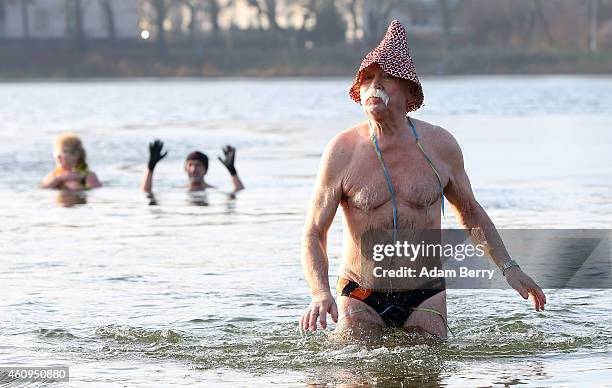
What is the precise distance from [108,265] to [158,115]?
29.4 m

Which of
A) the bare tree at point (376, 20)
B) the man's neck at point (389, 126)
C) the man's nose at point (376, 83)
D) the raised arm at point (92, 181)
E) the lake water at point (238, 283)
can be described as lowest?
the lake water at point (238, 283)

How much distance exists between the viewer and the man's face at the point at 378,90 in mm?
6895

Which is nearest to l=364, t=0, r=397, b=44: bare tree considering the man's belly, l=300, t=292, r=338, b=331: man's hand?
the man's belly

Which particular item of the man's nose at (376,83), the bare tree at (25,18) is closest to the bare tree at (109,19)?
the bare tree at (25,18)

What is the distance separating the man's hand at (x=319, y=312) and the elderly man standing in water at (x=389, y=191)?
0.92 feet

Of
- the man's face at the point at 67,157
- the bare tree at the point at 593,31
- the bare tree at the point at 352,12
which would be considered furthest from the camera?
the bare tree at the point at 352,12

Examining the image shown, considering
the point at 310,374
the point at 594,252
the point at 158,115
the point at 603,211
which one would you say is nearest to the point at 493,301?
the point at 594,252

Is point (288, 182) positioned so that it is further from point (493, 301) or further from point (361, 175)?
point (361, 175)

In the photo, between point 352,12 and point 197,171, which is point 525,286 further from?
point 352,12

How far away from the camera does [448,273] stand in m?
7.85

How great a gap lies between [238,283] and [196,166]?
6.96 meters

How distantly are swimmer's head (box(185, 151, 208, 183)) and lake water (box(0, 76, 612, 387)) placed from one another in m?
0.25

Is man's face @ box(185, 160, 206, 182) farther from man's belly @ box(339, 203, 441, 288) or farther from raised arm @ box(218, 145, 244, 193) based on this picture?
man's belly @ box(339, 203, 441, 288)

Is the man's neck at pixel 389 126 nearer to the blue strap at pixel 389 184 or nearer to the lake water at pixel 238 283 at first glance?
the blue strap at pixel 389 184
